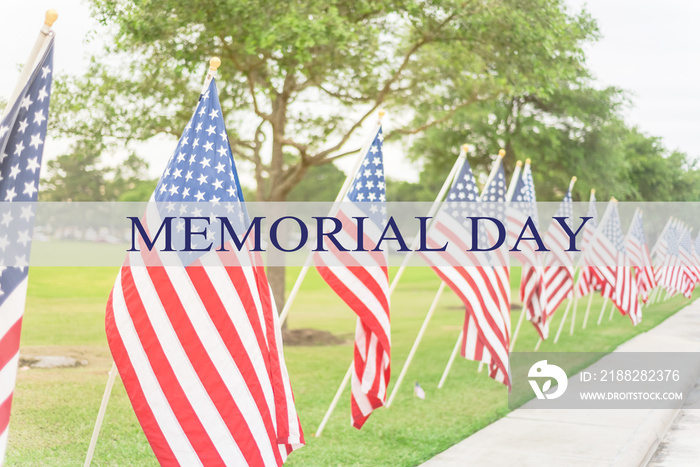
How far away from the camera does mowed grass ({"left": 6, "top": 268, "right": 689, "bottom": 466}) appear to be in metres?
7.07

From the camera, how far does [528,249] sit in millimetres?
11625

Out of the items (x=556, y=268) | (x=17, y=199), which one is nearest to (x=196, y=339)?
(x=17, y=199)

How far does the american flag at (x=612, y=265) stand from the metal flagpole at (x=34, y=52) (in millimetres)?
13025

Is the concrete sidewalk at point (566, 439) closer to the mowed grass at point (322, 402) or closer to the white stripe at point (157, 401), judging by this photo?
the mowed grass at point (322, 402)

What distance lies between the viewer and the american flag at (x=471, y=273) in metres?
8.19


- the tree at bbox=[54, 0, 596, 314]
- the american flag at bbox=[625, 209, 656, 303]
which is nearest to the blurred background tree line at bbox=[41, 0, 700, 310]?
the tree at bbox=[54, 0, 596, 314]

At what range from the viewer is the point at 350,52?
13.5 metres

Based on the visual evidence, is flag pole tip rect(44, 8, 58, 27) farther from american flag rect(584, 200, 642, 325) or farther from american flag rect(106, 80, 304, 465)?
american flag rect(584, 200, 642, 325)

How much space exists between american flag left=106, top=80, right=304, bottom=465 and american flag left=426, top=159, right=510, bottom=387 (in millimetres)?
3350

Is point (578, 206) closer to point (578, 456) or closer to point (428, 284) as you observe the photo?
point (428, 284)

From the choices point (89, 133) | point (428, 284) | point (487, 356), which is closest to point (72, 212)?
point (428, 284)

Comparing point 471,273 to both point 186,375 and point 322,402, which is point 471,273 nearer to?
point 322,402

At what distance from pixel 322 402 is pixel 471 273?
260 cm

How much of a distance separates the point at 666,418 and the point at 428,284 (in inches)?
1115
